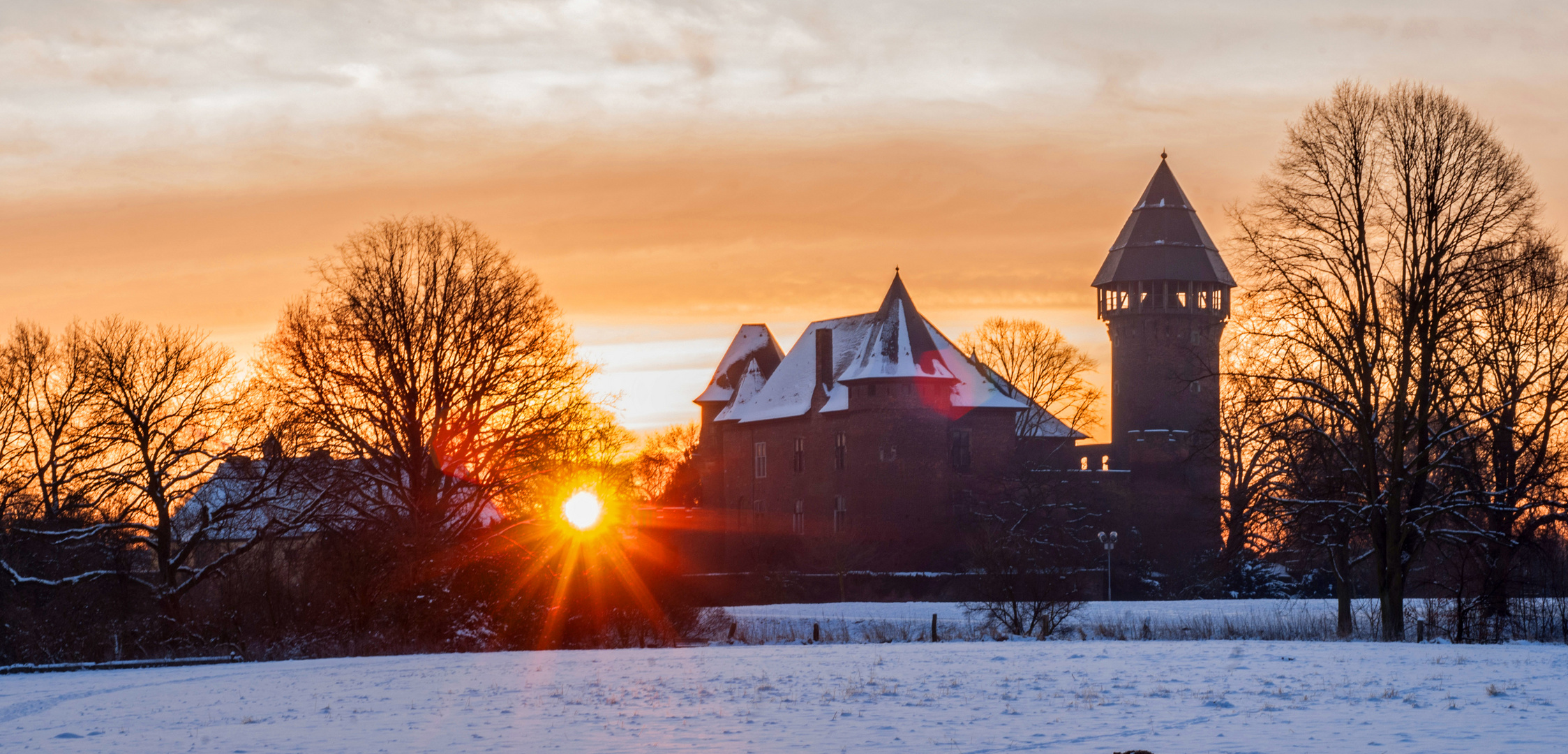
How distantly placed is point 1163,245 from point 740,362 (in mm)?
21598

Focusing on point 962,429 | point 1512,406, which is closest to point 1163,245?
point 962,429

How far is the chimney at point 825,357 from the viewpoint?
→ 62.0 m

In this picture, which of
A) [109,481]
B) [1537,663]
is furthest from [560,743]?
[109,481]

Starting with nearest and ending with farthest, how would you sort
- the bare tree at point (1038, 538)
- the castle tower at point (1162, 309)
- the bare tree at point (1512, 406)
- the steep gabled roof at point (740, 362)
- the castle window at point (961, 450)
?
the bare tree at point (1512, 406), the bare tree at point (1038, 538), the castle window at point (961, 450), the castle tower at point (1162, 309), the steep gabled roof at point (740, 362)

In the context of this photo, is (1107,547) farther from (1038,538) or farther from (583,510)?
→ (583,510)

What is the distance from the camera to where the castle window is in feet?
189

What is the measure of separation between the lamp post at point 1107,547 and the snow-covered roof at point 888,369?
6960 millimetres

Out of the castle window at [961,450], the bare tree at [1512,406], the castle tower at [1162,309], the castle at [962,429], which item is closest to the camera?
the bare tree at [1512,406]

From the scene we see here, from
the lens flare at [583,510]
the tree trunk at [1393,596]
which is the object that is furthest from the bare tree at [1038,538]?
the lens flare at [583,510]

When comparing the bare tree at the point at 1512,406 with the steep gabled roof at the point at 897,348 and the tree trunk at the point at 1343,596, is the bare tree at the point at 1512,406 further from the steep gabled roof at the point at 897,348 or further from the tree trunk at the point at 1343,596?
the steep gabled roof at the point at 897,348

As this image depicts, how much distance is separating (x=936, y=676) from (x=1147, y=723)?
5281 millimetres

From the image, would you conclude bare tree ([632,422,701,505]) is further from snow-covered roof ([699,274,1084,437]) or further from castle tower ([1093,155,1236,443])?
castle tower ([1093,155,1236,443])

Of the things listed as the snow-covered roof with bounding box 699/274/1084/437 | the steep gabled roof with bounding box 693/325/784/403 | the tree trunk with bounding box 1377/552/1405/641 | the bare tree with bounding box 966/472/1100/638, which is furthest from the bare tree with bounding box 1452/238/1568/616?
the steep gabled roof with bounding box 693/325/784/403

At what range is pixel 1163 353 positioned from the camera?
60031mm
